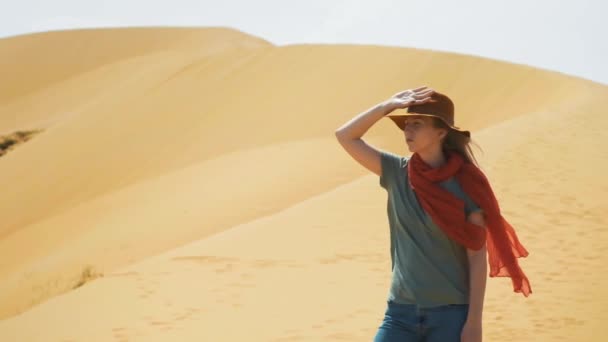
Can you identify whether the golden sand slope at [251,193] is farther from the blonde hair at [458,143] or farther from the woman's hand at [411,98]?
the woman's hand at [411,98]

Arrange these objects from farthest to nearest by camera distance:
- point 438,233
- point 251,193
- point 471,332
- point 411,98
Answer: point 251,193
point 411,98
point 438,233
point 471,332

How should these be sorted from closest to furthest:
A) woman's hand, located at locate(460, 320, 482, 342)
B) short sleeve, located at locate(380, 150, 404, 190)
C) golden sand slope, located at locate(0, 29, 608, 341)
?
woman's hand, located at locate(460, 320, 482, 342), short sleeve, located at locate(380, 150, 404, 190), golden sand slope, located at locate(0, 29, 608, 341)

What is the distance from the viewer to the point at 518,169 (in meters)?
14.8

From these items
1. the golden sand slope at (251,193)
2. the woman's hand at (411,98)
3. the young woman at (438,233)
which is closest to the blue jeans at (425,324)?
the young woman at (438,233)

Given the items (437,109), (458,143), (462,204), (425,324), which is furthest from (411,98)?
(425,324)

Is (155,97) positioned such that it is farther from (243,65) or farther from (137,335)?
(137,335)

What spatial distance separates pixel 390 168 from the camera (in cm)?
363

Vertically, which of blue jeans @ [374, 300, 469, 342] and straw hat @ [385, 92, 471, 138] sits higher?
straw hat @ [385, 92, 471, 138]

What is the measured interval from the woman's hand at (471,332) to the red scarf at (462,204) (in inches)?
10.8

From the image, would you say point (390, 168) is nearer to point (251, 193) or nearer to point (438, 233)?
point (438, 233)

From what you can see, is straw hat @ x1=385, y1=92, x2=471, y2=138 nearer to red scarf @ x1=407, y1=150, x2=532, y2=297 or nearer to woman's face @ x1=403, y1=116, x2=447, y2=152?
woman's face @ x1=403, y1=116, x2=447, y2=152

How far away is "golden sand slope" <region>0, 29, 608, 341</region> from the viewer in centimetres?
925

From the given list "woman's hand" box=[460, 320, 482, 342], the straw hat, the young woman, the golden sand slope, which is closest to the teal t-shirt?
the young woman

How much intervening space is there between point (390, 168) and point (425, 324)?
635mm
